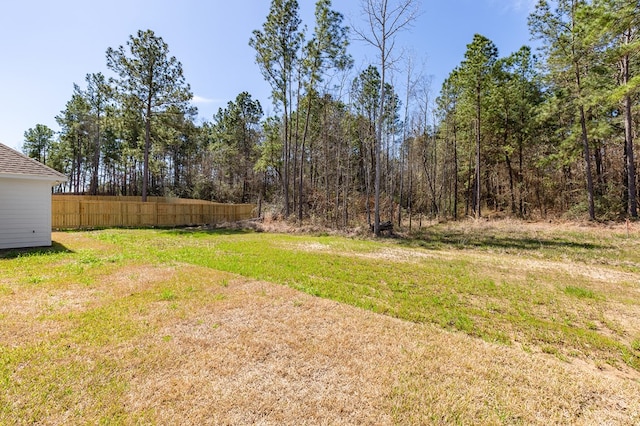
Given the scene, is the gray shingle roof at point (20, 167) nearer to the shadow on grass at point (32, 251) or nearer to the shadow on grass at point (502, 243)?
the shadow on grass at point (32, 251)

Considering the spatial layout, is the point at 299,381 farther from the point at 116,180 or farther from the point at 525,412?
the point at 116,180

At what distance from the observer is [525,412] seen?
2.12m

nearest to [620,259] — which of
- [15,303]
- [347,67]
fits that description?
[15,303]

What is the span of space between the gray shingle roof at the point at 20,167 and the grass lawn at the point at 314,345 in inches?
162

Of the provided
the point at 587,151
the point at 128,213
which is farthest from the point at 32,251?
the point at 587,151

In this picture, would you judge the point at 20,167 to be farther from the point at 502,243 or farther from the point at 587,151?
the point at 587,151

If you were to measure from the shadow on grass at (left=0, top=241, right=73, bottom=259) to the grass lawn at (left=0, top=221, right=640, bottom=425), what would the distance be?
1.62 m

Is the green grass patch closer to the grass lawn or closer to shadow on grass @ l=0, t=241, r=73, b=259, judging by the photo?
the grass lawn

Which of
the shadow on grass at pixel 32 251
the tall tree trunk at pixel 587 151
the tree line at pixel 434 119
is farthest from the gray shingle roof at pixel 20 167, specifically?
the tall tree trunk at pixel 587 151

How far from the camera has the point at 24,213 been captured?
9.09 m

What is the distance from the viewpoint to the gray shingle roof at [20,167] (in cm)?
866

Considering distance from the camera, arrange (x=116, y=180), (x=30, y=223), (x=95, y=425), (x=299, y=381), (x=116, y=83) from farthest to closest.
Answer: (x=116, y=180), (x=116, y=83), (x=30, y=223), (x=299, y=381), (x=95, y=425)

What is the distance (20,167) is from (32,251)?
2953mm

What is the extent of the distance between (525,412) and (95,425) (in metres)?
3.08
